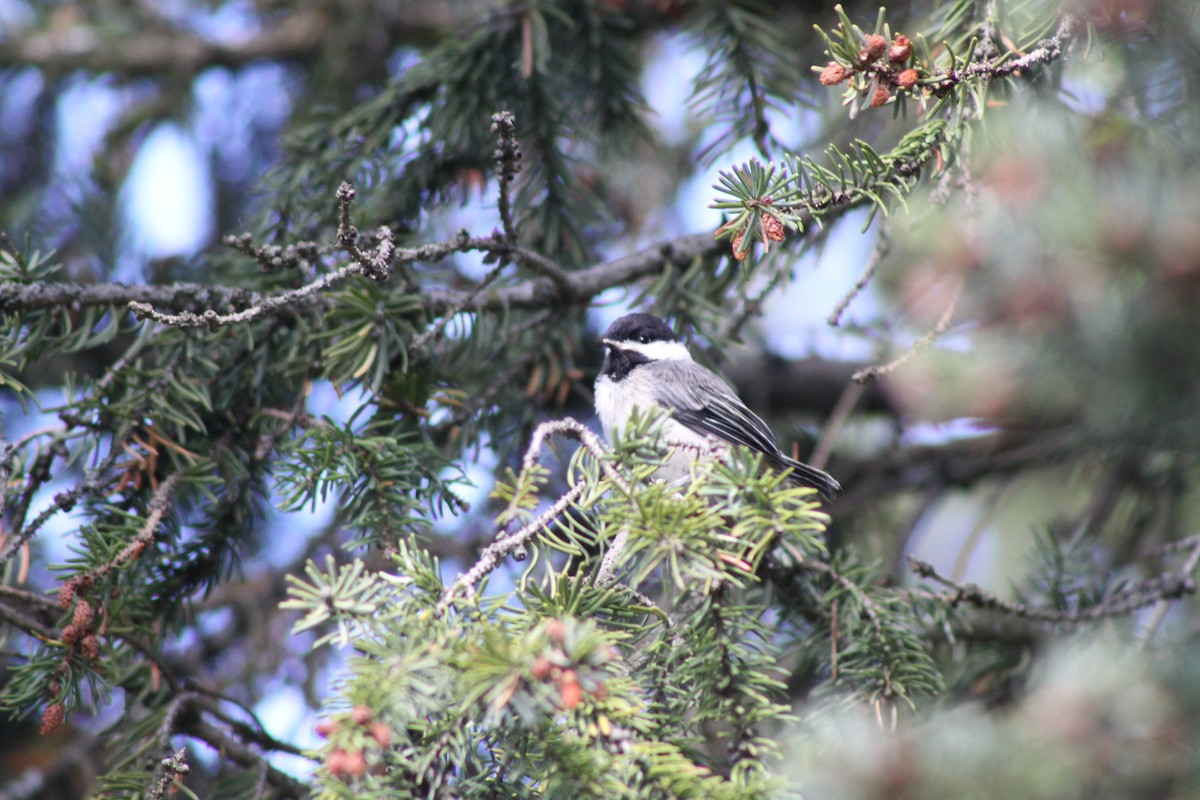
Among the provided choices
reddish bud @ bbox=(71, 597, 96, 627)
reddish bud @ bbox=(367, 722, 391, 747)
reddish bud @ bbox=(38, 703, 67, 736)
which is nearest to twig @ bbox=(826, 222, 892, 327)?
reddish bud @ bbox=(367, 722, 391, 747)

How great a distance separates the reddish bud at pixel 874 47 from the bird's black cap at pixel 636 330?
168 cm

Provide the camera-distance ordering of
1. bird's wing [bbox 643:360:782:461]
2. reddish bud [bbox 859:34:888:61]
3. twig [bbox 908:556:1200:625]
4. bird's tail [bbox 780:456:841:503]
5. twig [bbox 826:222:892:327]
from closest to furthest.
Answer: reddish bud [bbox 859:34:888:61]
twig [bbox 826:222:892:327]
twig [bbox 908:556:1200:625]
bird's tail [bbox 780:456:841:503]
bird's wing [bbox 643:360:782:461]

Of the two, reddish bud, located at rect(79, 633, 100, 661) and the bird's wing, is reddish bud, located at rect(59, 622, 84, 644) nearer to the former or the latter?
reddish bud, located at rect(79, 633, 100, 661)

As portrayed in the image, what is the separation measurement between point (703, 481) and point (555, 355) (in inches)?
57.3

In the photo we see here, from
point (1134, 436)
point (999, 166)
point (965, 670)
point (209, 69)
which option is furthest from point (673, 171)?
point (1134, 436)

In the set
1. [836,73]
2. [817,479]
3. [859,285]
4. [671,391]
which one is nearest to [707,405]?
[671,391]

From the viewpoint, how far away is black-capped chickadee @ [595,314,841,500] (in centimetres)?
318

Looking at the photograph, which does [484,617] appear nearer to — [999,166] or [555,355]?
[999,166]

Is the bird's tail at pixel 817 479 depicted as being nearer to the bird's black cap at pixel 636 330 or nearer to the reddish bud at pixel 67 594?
the bird's black cap at pixel 636 330

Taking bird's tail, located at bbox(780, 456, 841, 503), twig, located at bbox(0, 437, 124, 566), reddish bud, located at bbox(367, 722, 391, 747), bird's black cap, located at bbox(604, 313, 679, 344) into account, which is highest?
bird's black cap, located at bbox(604, 313, 679, 344)

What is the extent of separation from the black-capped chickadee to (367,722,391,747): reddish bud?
187 cm

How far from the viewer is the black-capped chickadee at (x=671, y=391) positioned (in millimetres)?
3184

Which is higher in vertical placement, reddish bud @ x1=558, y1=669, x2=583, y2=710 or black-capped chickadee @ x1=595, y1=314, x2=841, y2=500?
black-capped chickadee @ x1=595, y1=314, x2=841, y2=500

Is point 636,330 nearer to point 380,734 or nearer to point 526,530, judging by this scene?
point 526,530
